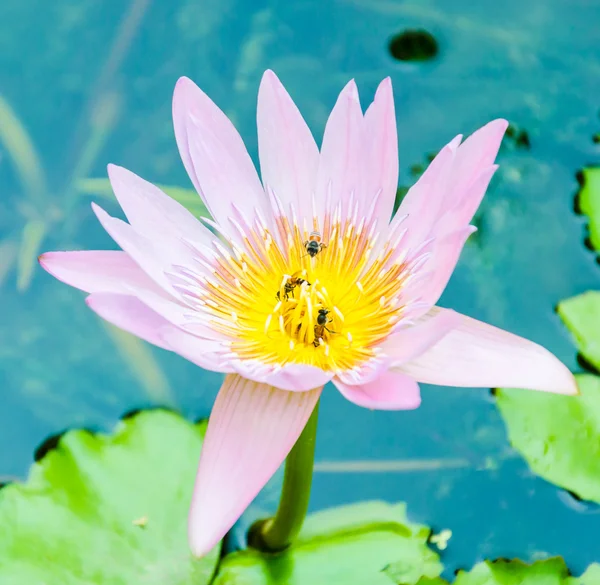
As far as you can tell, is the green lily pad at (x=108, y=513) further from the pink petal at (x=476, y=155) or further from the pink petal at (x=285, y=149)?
the pink petal at (x=476, y=155)

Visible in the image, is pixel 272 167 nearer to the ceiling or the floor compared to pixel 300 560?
nearer to the ceiling

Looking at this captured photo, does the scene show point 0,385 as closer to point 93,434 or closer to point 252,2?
point 93,434

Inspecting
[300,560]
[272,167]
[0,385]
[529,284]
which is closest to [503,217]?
[529,284]

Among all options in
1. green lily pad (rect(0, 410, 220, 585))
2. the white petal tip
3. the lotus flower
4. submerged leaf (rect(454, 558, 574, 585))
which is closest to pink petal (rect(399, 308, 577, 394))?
the lotus flower

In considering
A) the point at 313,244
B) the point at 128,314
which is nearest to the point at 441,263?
the point at 313,244

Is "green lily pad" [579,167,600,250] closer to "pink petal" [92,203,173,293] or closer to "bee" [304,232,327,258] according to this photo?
"bee" [304,232,327,258]
